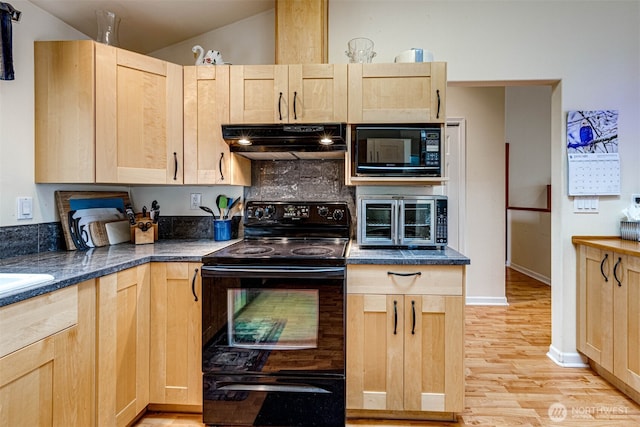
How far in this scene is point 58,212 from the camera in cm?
195

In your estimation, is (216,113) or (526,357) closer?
(216,113)

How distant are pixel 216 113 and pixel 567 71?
2.40m

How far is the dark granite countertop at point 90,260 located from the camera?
1261mm

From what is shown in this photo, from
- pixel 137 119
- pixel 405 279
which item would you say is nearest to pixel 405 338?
pixel 405 279

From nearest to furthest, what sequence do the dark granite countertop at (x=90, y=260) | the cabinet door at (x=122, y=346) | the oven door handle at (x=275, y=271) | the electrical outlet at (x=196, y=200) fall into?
1. the dark granite countertop at (x=90, y=260)
2. the cabinet door at (x=122, y=346)
3. the oven door handle at (x=275, y=271)
4. the electrical outlet at (x=196, y=200)

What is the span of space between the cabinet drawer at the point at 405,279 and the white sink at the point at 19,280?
129cm

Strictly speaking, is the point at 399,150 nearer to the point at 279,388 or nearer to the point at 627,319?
the point at 279,388

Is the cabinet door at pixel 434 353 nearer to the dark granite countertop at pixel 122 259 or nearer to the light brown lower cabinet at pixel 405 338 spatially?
the light brown lower cabinet at pixel 405 338

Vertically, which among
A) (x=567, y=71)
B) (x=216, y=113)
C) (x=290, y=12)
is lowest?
(x=216, y=113)

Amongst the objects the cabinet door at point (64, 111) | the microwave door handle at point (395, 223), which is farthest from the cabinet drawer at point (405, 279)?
the cabinet door at point (64, 111)

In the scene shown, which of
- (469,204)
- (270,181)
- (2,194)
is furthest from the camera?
(469,204)

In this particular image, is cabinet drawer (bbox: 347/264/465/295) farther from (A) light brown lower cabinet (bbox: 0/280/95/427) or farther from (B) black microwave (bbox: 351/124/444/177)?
(A) light brown lower cabinet (bbox: 0/280/95/427)

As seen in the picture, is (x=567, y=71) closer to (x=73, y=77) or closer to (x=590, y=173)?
(x=590, y=173)

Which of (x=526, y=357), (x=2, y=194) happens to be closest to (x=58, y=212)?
(x=2, y=194)
